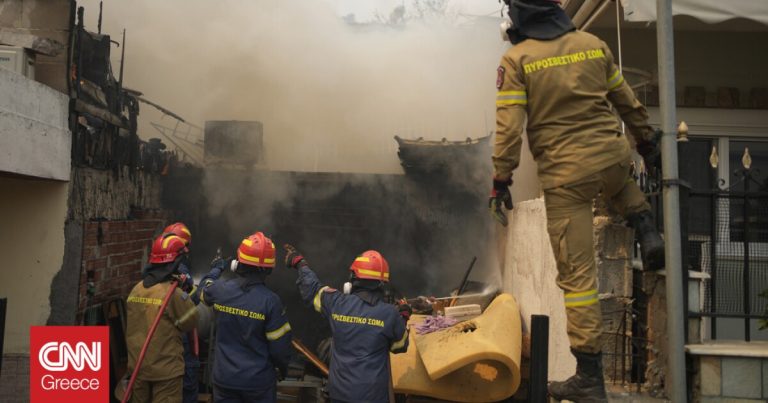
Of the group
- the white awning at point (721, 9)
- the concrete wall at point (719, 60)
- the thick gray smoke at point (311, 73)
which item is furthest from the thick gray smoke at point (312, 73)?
the white awning at point (721, 9)

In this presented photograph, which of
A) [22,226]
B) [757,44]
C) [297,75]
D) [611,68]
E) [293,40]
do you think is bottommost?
[22,226]

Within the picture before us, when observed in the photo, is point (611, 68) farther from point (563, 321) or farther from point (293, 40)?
point (293, 40)

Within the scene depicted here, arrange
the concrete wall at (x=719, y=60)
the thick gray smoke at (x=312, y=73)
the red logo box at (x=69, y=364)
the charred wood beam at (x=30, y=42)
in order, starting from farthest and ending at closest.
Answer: the thick gray smoke at (x=312, y=73)
the concrete wall at (x=719, y=60)
the charred wood beam at (x=30, y=42)
the red logo box at (x=69, y=364)

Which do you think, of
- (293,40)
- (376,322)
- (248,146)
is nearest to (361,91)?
(293,40)

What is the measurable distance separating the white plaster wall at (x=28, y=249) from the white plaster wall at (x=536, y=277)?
4134mm

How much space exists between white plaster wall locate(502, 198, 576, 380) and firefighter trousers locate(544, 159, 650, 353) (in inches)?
59.5

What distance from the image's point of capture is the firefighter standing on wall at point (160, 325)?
4859 millimetres

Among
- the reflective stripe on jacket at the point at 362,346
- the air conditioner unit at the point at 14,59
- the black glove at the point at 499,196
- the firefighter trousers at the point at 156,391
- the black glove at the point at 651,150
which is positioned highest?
the air conditioner unit at the point at 14,59

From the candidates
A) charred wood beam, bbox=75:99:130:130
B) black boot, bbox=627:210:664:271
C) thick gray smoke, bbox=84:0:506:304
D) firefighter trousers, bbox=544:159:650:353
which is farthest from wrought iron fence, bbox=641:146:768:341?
thick gray smoke, bbox=84:0:506:304

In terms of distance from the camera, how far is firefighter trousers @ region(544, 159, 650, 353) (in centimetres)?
275

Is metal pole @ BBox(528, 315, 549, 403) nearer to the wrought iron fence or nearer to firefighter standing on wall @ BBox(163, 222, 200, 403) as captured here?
the wrought iron fence

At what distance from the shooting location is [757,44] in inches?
245

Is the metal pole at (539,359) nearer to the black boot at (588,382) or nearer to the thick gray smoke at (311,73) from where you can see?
the black boot at (588,382)

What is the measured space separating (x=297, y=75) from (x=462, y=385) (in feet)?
24.4
